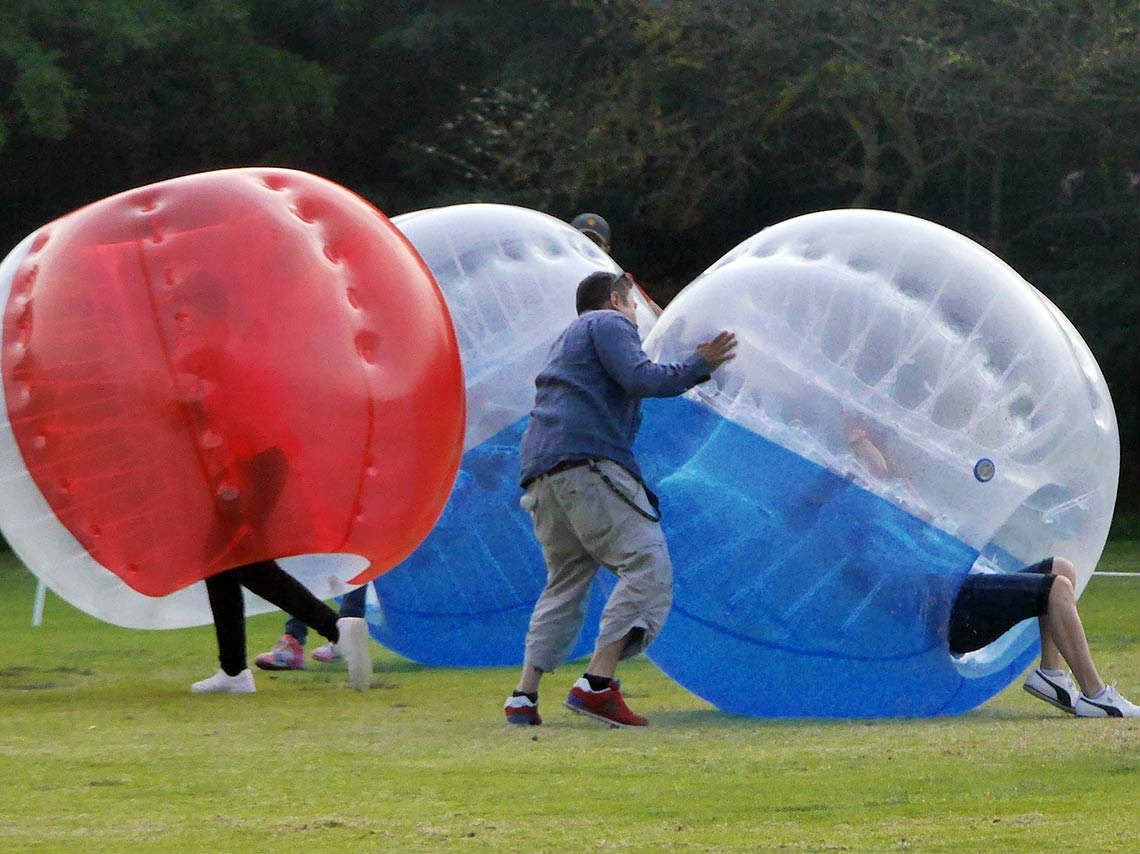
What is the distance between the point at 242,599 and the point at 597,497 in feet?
6.09

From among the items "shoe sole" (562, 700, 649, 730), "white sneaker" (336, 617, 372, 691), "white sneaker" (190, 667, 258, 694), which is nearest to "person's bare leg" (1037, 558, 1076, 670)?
"shoe sole" (562, 700, 649, 730)

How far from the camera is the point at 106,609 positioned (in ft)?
24.1

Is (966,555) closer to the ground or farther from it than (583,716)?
farther from it

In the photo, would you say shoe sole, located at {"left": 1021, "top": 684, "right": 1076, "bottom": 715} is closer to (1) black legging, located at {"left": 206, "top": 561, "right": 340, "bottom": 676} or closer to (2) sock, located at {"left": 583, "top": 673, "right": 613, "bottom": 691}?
(2) sock, located at {"left": 583, "top": 673, "right": 613, "bottom": 691}

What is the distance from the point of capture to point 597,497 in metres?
6.57

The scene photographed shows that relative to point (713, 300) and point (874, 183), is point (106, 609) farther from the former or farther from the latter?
point (874, 183)

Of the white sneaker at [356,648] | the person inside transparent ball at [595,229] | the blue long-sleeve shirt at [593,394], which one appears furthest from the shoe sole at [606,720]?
the person inside transparent ball at [595,229]

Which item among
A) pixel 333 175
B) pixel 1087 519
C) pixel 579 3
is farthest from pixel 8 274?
pixel 333 175

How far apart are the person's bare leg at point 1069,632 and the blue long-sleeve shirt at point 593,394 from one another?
1.45m

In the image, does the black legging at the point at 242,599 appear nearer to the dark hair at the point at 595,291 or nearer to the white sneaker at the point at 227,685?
the white sneaker at the point at 227,685

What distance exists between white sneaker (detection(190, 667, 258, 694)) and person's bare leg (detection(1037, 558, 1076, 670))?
315cm

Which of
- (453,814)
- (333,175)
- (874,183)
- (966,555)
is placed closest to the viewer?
(453,814)

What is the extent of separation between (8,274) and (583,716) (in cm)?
269

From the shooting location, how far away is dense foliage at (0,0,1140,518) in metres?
19.4
